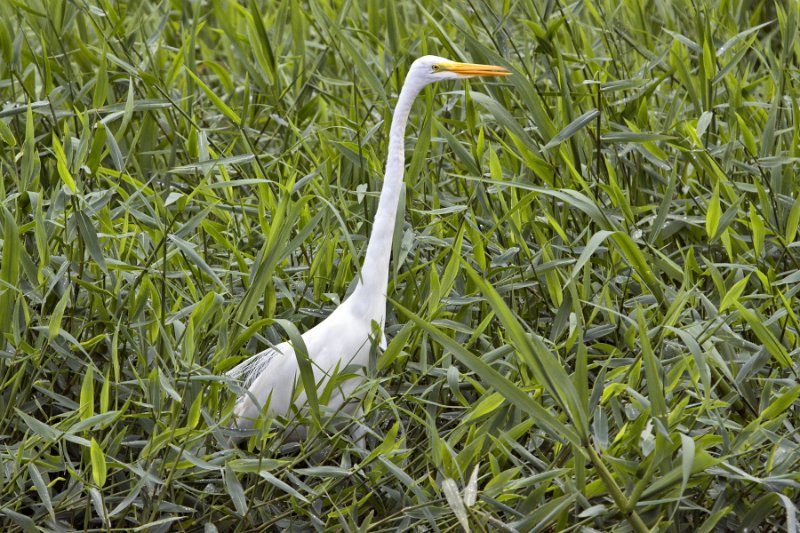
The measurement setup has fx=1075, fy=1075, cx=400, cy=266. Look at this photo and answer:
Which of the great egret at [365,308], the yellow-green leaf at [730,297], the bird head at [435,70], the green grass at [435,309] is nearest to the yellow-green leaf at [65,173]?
the green grass at [435,309]

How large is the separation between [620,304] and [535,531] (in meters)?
0.59

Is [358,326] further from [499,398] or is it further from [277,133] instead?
[277,133]

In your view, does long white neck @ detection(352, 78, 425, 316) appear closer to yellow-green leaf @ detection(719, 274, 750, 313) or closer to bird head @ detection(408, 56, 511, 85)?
bird head @ detection(408, 56, 511, 85)

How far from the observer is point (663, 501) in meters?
1.43

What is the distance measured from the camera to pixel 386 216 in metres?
1.95

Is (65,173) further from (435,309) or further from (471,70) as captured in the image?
(471,70)

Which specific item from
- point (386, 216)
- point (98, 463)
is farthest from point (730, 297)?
point (98, 463)

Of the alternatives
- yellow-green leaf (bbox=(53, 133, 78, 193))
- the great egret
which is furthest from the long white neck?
yellow-green leaf (bbox=(53, 133, 78, 193))

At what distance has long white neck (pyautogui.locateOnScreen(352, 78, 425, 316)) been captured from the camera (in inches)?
76.0

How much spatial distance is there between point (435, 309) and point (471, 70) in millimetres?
496

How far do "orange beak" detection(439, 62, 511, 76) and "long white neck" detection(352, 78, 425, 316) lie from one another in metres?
0.06

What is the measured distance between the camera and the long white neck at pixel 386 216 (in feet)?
6.33

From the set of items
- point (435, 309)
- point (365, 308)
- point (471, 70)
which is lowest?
point (365, 308)

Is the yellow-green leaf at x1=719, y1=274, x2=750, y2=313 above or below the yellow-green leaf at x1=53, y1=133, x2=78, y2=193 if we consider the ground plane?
below
